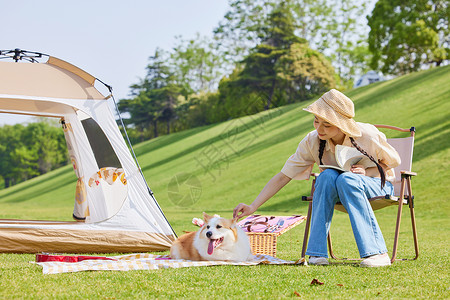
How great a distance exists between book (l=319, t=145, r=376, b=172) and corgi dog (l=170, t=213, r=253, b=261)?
23.5 inches

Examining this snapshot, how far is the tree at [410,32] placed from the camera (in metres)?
19.9

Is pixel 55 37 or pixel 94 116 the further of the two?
pixel 55 37

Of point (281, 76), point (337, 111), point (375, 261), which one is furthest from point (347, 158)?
point (281, 76)

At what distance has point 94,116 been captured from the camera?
13.9ft

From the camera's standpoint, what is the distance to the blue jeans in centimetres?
241

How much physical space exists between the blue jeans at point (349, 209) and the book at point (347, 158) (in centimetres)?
4

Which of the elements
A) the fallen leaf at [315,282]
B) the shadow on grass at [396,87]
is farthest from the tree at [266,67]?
the fallen leaf at [315,282]

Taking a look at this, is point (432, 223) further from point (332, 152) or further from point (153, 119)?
point (153, 119)

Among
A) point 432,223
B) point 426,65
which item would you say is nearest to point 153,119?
point 426,65

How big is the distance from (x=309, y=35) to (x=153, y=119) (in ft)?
35.2

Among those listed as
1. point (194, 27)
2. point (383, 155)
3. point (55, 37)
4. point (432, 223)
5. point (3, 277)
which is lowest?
point (432, 223)

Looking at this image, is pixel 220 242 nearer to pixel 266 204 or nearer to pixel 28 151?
pixel 266 204

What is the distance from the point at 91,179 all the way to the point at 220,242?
227 centimetres

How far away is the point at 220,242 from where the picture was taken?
2.68 meters
